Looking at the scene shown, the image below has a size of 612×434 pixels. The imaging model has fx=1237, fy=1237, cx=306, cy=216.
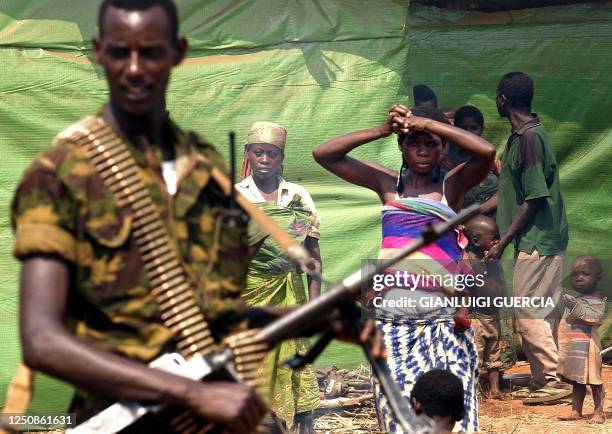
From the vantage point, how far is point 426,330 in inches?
268

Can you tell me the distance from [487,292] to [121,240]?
7.37 metres

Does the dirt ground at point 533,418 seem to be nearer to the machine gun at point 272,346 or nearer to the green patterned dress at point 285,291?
the green patterned dress at point 285,291

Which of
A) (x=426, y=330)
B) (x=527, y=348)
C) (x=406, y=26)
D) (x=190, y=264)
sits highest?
(x=406, y=26)

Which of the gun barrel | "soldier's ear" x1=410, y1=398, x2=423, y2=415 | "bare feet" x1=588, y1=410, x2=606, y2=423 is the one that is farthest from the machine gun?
"bare feet" x1=588, y1=410, x2=606, y2=423

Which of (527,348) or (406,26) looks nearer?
(406,26)

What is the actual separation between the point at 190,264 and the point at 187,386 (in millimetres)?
384

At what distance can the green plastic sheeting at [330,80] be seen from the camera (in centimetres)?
883

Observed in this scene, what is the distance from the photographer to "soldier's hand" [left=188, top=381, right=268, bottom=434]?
2793 millimetres

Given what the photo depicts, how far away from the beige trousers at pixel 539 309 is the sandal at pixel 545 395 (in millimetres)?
142

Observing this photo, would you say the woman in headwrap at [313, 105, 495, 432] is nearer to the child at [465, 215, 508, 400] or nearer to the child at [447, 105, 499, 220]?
Result: the child at [447, 105, 499, 220]

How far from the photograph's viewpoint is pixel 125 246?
9.71ft

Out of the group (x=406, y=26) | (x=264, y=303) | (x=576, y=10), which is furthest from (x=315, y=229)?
(x=576, y=10)

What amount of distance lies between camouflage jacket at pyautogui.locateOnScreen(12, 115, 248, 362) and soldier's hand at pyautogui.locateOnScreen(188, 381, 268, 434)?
0.75 ft

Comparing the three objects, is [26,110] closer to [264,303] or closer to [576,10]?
[264,303]
